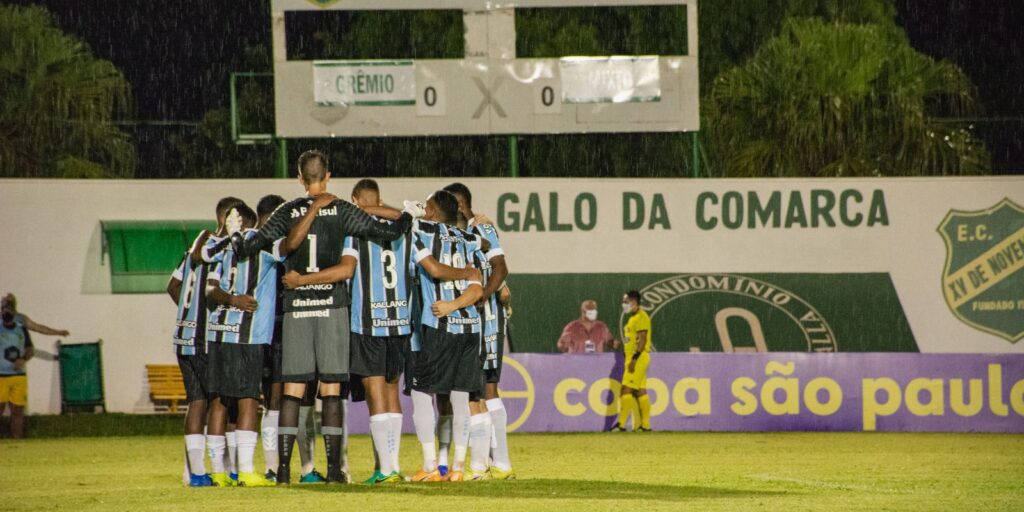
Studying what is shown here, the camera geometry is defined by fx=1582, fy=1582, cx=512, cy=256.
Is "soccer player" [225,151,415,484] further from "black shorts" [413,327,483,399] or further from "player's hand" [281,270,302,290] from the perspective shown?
"black shorts" [413,327,483,399]

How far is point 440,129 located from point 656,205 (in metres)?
3.72

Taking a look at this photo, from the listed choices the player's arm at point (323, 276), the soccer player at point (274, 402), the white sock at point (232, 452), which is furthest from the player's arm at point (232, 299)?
the white sock at point (232, 452)

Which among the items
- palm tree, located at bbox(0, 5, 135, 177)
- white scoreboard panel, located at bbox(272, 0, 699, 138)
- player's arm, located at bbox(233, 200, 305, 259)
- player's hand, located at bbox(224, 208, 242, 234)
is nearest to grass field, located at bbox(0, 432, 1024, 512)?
player's arm, located at bbox(233, 200, 305, 259)

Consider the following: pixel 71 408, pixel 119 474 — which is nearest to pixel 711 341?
pixel 71 408

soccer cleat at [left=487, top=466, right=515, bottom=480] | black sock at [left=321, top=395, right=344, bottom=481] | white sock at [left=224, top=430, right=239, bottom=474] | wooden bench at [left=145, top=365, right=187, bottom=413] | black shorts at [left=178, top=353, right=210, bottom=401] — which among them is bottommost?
wooden bench at [left=145, top=365, right=187, bottom=413]

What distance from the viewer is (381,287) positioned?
35.9ft

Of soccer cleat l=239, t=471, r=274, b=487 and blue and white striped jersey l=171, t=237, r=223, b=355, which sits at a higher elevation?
blue and white striped jersey l=171, t=237, r=223, b=355

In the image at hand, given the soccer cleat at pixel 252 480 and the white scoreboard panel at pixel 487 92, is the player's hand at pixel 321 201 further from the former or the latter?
the white scoreboard panel at pixel 487 92

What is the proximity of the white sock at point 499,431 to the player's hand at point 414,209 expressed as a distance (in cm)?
156

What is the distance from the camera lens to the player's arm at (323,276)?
10516mm

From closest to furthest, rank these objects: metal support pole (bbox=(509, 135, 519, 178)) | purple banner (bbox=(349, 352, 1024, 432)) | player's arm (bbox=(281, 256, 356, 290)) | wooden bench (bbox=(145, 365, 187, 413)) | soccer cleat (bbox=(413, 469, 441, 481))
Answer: player's arm (bbox=(281, 256, 356, 290)) < soccer cleat (bbox=(413, 469, 441, 481)) < purple banner (bbox=(349, 352, 1024, 432)) < wooden bench (bbox=(145, 365, 187, 413)) < metal support pole (bbox=(509, 135, 519, 178))

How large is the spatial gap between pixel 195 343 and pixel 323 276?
4.39ft

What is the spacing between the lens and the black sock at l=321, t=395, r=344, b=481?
10773 millimetres

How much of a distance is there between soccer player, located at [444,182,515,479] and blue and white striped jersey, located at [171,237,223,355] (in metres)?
1.90
